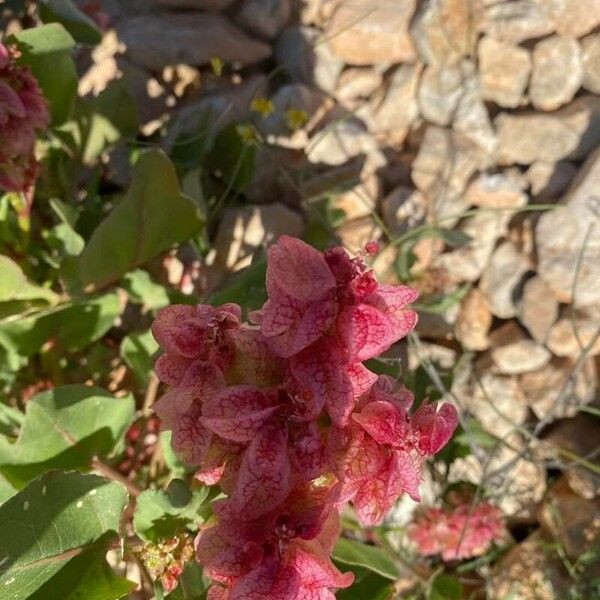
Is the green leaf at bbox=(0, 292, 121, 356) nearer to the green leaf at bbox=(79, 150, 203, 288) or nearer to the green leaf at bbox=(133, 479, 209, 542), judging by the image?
the green leaf at bbox=(79, 150, 203, 288)

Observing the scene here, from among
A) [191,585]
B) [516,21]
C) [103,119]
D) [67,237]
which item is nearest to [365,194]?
[516,21]

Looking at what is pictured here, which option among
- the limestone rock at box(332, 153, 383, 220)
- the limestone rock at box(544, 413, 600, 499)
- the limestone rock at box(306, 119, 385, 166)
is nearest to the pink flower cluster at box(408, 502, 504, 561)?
the limestone rock at box(544, 413, 600, 499)

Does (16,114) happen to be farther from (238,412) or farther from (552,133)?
(552,133)

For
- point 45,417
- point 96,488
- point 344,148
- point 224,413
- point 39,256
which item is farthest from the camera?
point 344,148

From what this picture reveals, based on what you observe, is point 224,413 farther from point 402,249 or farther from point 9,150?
point 402,249

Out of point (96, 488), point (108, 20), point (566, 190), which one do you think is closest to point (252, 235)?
point (108, 20)

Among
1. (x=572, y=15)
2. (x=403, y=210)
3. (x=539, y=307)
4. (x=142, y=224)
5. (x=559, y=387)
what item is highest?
(x=572, y=15)
